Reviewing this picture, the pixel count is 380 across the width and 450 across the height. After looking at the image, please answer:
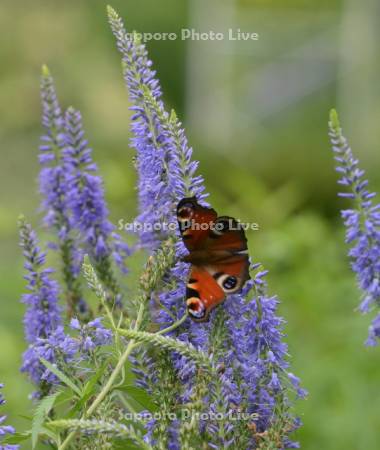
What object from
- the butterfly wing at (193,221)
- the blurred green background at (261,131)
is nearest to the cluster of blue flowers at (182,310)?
the butterfly wing at (193,221)

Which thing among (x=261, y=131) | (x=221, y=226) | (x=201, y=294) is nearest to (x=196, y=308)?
(x=201, y=294)

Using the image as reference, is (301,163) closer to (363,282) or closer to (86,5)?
(363,282)

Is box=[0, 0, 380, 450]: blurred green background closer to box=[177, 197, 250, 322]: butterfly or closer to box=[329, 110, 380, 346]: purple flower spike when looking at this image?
box=[329, 110, 380, 346]: purple flower spike

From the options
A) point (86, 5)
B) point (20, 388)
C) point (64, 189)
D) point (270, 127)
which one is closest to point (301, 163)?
point (270, 127)

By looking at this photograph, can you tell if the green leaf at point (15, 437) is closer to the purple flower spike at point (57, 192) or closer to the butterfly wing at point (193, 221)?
the butterfly wing at point (193, 221)

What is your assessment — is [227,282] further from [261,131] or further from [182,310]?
[261,131]

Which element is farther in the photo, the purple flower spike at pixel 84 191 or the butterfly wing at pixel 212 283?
the purple flower spike at pixel 84 191
